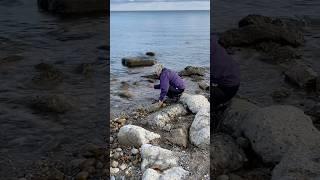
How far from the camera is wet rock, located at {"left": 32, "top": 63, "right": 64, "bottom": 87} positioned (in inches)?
344

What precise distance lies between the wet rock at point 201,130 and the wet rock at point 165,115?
0.45 metres

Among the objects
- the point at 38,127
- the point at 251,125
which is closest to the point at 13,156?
the point at 38,127

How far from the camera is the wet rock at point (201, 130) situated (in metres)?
5.00

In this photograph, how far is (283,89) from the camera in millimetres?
7488

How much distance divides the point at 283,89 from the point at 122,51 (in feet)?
26.2

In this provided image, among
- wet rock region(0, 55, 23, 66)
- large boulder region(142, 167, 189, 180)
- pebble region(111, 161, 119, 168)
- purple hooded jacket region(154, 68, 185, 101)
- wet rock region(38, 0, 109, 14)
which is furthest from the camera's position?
wet rock region(38, 0, 109, 14)

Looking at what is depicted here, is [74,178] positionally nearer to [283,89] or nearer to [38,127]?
[38,127]

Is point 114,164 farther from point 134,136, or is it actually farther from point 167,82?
point 167,82

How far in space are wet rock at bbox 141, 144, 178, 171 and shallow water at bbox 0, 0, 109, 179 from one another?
0.87m

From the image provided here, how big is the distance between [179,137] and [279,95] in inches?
99.3

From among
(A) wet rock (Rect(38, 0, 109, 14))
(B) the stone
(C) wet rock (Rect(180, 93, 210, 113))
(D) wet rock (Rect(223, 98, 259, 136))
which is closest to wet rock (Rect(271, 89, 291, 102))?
(C) wet rock (Rect(180, 93, 210, 113))

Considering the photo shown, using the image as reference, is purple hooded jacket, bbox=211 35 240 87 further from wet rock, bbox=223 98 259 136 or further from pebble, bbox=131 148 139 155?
pebble, bbox=131 148 139 155

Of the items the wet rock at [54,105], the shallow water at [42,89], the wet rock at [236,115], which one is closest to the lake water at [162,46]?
the shallow water at [42,89]

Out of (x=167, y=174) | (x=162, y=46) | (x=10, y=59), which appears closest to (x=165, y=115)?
(x=167, y=174)
